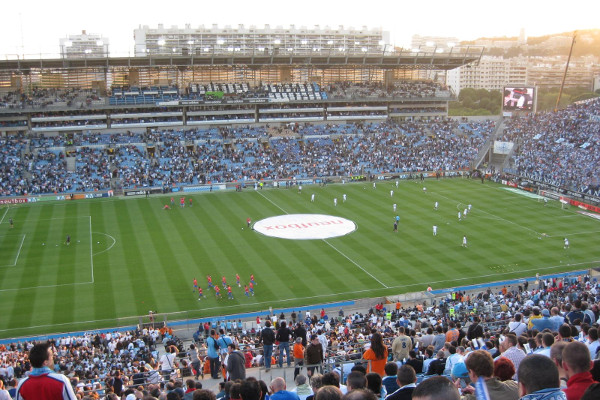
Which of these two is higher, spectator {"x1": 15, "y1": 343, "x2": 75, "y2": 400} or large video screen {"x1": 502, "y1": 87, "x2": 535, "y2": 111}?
large video screen {"x1": 502, "y1": 87, "x2": 535, "y2": 111}

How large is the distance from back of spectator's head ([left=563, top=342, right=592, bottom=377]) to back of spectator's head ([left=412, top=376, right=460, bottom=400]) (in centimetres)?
166

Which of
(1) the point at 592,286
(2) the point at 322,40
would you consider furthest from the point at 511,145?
(2) the point at 322,40

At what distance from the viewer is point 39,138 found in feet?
221

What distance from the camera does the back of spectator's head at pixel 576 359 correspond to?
19.6 feet

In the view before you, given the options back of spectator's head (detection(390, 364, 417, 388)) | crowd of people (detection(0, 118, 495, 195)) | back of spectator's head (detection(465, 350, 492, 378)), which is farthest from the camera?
crowd of people (detection(0, 118, 495, 195))

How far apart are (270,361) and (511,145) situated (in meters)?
59.0

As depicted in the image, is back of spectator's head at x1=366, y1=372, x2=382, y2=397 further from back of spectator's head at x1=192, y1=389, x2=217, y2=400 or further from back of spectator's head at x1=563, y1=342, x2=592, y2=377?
back of spectator's head at x1=563, y1=342, x2=592, y2=377

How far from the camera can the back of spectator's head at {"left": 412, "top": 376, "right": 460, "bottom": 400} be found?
197 inches

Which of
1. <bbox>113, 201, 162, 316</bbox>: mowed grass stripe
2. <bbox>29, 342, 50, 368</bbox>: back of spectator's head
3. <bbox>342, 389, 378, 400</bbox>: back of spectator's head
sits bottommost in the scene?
<bbox>113, 201, 162, 316</bbox>: mowed grass stripe

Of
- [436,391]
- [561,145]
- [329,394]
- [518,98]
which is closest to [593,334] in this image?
[329,394]

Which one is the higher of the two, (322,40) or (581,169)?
(322,40)

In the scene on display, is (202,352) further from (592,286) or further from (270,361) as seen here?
(592,286)

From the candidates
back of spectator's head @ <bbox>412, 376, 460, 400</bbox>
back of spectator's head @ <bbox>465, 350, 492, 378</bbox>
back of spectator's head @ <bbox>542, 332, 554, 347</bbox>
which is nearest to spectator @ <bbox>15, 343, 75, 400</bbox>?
back of spectator's head @ <bbox>412, 376, 460, 400</bbox>

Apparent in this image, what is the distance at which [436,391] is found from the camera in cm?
502
